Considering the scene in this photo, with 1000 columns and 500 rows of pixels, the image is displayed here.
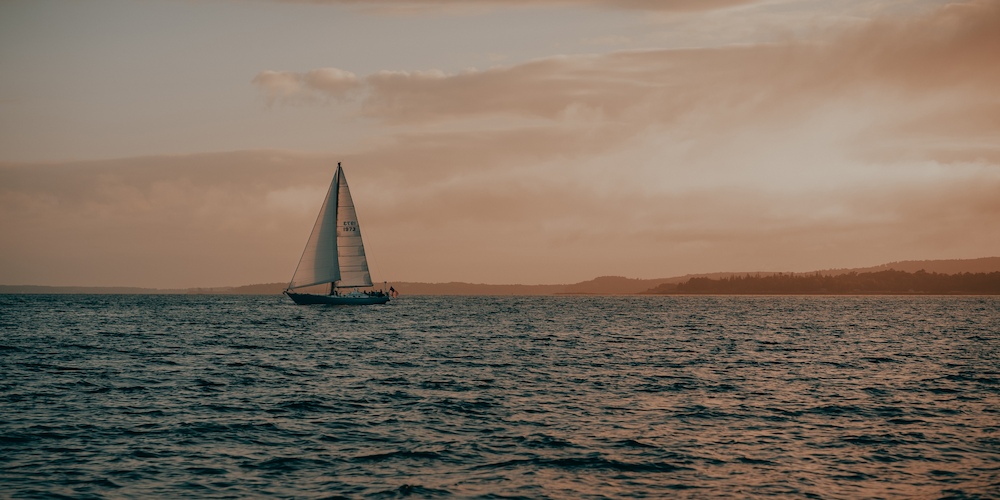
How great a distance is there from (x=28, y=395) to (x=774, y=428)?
29611 mm

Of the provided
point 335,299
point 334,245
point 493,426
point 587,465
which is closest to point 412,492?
point 587,465

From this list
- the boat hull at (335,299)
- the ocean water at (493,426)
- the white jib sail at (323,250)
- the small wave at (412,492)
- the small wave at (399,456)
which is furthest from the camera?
the boat hull at (335,299)

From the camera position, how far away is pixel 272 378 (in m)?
40.2

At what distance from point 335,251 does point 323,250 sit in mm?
1945

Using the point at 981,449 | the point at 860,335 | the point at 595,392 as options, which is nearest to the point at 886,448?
the point at 981,449

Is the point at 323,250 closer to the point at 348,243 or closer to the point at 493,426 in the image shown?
the point at 348,243

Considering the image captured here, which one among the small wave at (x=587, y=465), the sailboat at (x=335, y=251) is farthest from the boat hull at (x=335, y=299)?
the small wave at (x=587, y=465)

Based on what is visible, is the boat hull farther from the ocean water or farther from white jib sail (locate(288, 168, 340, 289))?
the ocean water

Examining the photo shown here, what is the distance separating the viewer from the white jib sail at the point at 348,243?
428 feet

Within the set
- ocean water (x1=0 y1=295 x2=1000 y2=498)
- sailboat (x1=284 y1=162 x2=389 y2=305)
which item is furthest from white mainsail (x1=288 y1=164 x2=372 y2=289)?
ocean water (x1=0 y1=295 x2=1000 y2=498)

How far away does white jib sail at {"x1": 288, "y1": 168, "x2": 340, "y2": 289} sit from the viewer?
129m

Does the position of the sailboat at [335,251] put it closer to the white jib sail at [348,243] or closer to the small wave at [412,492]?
the white jib sail at [348,243]

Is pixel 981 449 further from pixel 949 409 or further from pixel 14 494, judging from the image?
pixel 14 494

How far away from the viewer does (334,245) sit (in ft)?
427
